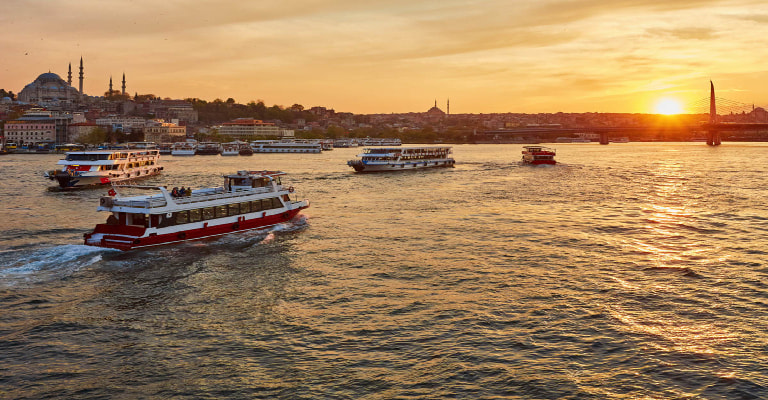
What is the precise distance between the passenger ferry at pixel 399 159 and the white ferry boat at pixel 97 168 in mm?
23793

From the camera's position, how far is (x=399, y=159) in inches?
2911

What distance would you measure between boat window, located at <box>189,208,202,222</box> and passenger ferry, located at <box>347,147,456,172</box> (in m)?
44.7

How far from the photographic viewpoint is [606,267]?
2236 centimetres

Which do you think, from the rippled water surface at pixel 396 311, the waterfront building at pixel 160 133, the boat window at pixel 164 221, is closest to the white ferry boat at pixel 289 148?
the waterfront building at pixel 160 133

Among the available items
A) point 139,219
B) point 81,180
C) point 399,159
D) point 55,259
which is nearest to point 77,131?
point 399,159

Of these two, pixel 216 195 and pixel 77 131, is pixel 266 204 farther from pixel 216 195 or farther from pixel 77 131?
pixel 77 131

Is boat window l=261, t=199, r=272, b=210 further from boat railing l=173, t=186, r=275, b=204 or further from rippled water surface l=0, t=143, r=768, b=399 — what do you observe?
rippled water surface l=0, t=143, r=768, b=399

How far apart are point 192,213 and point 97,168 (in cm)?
3374

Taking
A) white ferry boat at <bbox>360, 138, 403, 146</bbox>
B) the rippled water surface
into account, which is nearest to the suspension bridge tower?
white ferry boat at <bbox>360, 138, 403, 146</bbox>

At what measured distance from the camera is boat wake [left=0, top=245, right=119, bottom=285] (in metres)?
20.7

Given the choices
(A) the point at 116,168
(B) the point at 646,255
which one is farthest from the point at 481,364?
(A) the point at 116,168

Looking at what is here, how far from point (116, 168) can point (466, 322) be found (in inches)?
2018

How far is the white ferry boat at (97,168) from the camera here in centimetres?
5144

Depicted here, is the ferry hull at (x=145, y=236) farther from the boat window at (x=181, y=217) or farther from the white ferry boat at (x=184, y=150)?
the white ferry boat at (x=184, y=150)
